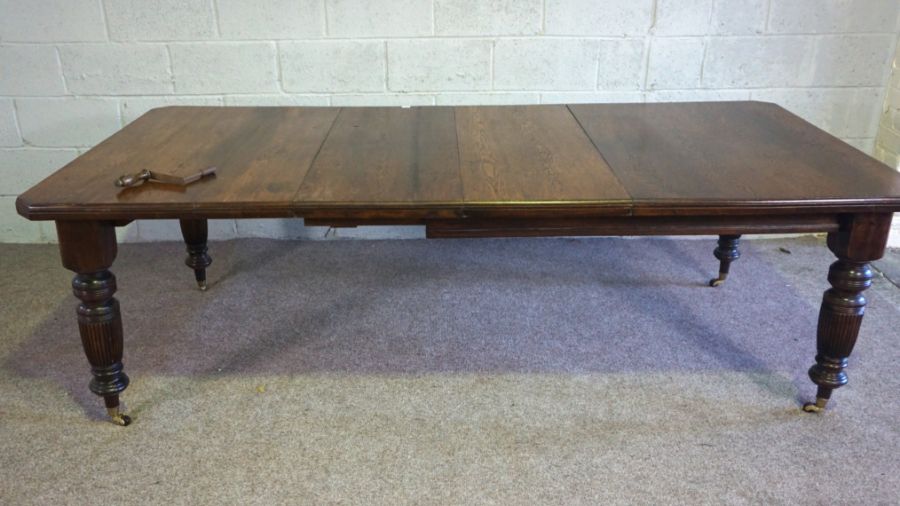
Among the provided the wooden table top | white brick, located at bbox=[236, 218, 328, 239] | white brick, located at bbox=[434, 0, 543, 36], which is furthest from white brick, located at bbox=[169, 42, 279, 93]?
white brick, located at bbox=[434, 0, 543, 36]

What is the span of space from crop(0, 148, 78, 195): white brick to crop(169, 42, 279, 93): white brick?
54 cm

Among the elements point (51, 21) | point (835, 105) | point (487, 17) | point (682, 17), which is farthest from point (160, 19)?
point (835, 105)

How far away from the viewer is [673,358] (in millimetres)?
2166

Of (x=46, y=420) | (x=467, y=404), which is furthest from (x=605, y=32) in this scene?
(x=46, y=420)

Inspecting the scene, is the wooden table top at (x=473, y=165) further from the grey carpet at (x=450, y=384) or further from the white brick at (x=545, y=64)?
the grey carpet at (x=450, y=384)

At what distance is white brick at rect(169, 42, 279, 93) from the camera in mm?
2719

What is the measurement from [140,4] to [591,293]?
1.89 meters

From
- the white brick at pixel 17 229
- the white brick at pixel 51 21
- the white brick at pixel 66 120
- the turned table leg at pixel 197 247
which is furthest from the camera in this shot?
the white brick at pixel 17 229

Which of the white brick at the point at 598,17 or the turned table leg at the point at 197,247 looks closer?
the turned table leg at the point at 197,247

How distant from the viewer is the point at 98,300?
5.65 ft

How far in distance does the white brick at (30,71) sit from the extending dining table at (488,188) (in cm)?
84

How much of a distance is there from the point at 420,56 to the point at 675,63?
942 mm

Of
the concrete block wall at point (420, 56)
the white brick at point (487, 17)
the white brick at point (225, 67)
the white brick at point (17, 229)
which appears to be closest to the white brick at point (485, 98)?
the concrete block wall at point (420, 56)

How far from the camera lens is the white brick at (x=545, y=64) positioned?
2.73 meters
